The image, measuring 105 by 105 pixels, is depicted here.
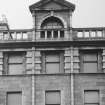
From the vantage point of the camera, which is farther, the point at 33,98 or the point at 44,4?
the point at 44,4

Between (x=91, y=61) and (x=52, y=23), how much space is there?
4.59 meters

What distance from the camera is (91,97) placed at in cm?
3050

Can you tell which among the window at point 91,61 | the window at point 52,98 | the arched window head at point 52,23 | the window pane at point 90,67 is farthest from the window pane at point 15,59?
the window pane at point 90,67

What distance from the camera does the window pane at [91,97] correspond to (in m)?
30.4

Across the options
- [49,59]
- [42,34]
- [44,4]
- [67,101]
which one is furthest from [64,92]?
[44,4]

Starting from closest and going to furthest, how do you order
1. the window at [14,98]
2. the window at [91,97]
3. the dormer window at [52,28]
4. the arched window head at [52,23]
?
the window at [91,97] < the window at [14,98] < the dormer window at [52,28] < the arched window head at [52,23]

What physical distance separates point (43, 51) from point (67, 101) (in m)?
4.49

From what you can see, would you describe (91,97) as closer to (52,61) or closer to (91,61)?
(91,61)

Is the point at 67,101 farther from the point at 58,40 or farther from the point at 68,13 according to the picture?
the point at 68,13

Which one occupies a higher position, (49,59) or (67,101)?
(49,59)

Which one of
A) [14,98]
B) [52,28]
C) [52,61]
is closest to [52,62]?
[52,61]

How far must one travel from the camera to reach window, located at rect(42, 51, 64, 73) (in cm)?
3130

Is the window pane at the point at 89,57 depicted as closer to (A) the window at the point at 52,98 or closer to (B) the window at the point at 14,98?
(A) the window at the point at 52,98

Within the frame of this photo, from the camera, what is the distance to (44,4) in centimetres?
3241
